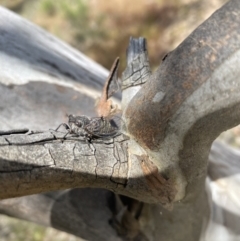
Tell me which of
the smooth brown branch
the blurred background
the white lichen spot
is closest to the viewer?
the white lichen spot

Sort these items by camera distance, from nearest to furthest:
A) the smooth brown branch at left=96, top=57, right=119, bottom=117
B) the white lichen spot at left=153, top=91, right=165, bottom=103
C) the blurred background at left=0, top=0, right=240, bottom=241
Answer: the white lichen spot at left=153, top=91, right=165, bottom=103, the smooth brown branch at left=96, top=57, right=119, bottom=117, the blurred background at left=0, top=0, right=240, bottom=241

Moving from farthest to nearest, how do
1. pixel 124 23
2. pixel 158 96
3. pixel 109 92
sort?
pixel 124 23
pixel 109 92
pixel 158 96

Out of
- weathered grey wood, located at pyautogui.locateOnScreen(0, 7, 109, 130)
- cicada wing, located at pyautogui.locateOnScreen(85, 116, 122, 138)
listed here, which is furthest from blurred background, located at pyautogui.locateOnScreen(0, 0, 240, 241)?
cicada wing, located at pyautogui.locateOnScreen(85, 116, 122, 138)

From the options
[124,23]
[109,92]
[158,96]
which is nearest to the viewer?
[158,96]

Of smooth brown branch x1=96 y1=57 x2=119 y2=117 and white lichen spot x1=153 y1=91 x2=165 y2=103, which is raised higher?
white lichen spot x1=153 y1=91 x2=165 y2=103

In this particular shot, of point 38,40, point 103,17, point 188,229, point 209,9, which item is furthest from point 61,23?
point 188,229

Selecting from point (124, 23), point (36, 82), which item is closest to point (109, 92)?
point (36, 82)

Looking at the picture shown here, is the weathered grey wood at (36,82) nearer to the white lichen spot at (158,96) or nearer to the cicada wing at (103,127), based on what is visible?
the cicada wing at (103,127)

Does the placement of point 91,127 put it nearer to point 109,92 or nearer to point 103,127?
point 103,127

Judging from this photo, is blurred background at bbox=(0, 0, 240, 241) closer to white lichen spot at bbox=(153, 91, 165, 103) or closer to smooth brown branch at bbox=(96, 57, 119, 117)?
smooth brown branch at bbox=(96, 57, 119, 117)

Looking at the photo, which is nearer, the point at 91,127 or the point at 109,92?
the point at 91,127

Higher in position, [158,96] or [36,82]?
[158,96]

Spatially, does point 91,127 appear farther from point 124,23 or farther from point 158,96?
point 124,23
